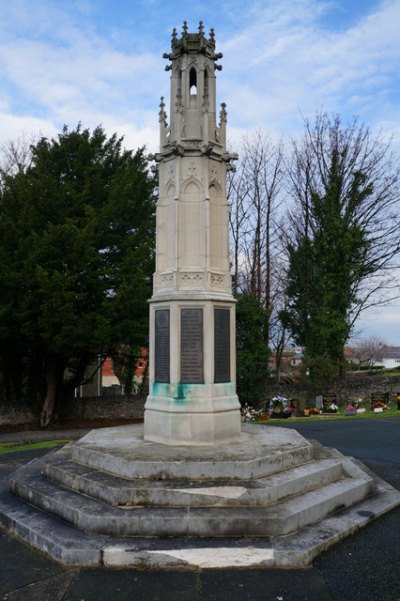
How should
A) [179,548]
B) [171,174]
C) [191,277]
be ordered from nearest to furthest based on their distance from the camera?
1. [179,548]
2. [191,277]
3. [171,174]

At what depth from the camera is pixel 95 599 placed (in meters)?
4.16

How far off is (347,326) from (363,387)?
3.41 meters

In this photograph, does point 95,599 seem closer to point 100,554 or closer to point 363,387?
point 100,554

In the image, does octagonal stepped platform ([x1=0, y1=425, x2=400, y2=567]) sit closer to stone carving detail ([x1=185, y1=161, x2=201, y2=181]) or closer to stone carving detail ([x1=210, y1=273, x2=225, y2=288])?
stone carving detail ([x1=210, y1=273, x2=225, y2=288])

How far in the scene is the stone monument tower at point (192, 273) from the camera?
7844 millimetres

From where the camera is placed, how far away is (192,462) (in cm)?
629

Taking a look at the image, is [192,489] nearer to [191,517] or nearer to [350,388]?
[191,517]

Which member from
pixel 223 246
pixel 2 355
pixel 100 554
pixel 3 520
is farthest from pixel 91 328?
pixel 100 554

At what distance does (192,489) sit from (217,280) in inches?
147

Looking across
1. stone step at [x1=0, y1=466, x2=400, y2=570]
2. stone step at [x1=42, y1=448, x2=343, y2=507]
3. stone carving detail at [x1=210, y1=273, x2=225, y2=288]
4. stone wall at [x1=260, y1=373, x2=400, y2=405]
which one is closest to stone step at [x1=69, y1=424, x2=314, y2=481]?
stone step at [x1=42, y1=448, x2=343, y2=507]

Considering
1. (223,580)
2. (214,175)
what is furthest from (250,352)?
(223,580)

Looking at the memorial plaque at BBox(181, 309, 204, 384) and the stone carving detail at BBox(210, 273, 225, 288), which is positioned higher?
the stone carving detail at BBox(210, 273, 225, 288)

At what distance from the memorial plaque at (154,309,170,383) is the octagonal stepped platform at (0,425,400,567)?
49.4 inches

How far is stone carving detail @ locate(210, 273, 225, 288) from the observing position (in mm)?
8250
